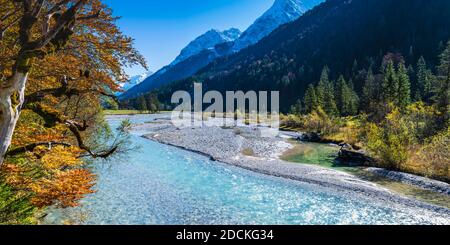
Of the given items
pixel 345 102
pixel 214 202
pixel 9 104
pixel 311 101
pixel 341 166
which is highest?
pixel 311 101

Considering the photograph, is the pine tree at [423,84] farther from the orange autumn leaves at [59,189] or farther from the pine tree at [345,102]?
the orange autumn leaves at [59,189]

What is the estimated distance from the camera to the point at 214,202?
76.5 feet

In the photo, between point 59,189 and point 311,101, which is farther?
point 311,101

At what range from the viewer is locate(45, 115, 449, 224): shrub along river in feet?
64.6

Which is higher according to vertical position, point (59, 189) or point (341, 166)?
point (59, 189)

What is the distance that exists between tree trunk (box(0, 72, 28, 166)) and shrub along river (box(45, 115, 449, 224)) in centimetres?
1050

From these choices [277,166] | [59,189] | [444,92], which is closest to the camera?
[59,189]

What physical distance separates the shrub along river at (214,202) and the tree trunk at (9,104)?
10.5 meters

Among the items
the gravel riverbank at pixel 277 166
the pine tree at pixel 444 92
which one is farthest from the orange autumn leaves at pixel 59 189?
the pine tree at pixel 444 92

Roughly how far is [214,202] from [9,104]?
1670 centimetres

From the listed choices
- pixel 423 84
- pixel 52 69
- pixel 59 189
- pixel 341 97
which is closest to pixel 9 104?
pixel 52 69

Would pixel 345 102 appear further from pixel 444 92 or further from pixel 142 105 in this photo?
pixel 142 105

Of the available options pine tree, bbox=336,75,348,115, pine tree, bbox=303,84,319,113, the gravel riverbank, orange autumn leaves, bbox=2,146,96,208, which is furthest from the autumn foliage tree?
pine tree, bbox=336,75,348,115
